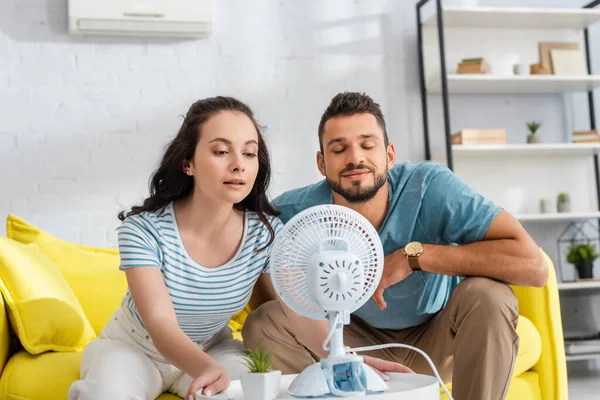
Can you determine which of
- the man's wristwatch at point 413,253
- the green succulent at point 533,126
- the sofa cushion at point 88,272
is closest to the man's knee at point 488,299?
the man's wristwatch at point 413,253

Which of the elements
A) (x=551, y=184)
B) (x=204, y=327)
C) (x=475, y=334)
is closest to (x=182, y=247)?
(x=204, y=327)

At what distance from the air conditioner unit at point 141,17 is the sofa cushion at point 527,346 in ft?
7.77

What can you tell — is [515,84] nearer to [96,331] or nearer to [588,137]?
[588,137]

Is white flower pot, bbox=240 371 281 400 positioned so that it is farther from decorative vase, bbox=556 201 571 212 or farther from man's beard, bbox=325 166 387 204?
decorative vase, bbox=556 201 571 212

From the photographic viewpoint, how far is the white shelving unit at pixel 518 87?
160 inches

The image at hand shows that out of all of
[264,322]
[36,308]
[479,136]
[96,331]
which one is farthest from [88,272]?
[479,136]

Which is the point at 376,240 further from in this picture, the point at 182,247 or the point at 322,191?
the point at 322,191

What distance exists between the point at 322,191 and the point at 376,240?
2.83 ft

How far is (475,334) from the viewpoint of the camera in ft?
5.80

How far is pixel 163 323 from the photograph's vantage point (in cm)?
152

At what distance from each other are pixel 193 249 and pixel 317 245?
584 mm

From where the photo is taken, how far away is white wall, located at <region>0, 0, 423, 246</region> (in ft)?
12.0

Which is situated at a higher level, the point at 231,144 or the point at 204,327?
the point at 231,144

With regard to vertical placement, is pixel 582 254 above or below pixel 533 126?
below
